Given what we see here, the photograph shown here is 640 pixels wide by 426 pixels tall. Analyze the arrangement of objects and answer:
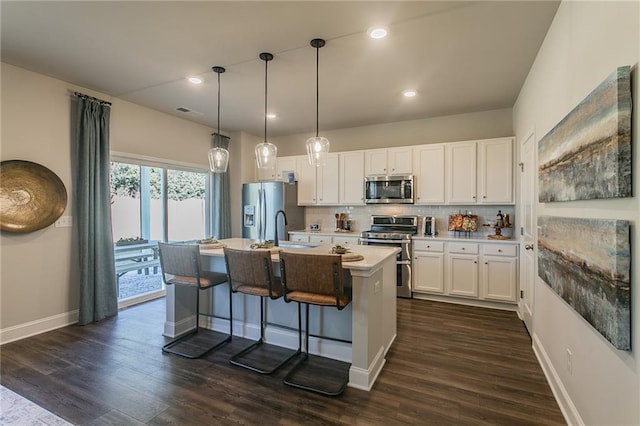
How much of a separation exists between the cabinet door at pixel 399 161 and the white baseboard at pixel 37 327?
464cm

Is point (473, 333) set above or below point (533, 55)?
below

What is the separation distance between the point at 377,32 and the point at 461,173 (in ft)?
8.73

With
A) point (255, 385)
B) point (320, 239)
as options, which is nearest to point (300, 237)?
point (320, 239)

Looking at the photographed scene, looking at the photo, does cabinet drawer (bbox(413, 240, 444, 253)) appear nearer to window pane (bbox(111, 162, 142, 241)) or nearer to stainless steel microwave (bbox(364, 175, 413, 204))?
stainless steel microwave (bbox(364, 175, 413, 204))

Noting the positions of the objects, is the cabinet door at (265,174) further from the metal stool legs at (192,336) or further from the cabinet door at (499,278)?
the cabinet door at (499,278)

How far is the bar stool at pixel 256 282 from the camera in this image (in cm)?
252

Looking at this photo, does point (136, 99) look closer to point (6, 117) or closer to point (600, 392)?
point (6, 117)

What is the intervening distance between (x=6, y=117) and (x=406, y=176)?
482 centimetres

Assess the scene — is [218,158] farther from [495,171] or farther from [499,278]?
[499,278]

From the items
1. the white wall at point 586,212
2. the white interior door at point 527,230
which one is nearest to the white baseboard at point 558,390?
the white wall at point 586,212

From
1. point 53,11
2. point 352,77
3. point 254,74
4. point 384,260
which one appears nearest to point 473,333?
point 384,260

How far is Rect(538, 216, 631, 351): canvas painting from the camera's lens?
132 cm

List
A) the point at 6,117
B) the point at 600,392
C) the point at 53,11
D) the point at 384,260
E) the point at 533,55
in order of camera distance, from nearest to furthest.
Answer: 1. the point at 600,392
2. the point at 53,11
3. the point at 384,260
4. the point at 533,55
5. the point at 6,117

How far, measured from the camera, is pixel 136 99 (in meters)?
4.16
